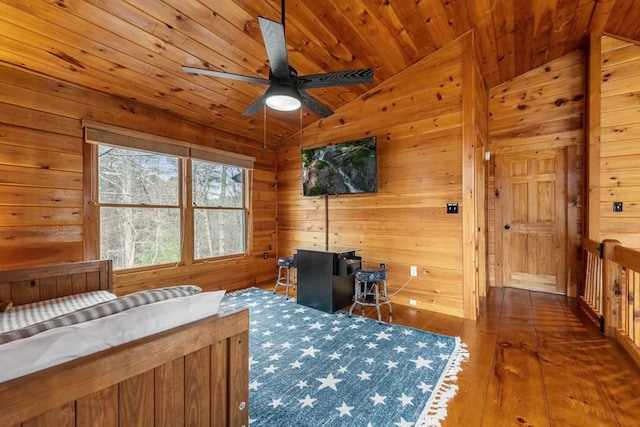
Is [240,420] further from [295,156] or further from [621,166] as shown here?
[621,166]

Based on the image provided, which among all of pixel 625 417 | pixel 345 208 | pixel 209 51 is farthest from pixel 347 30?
pixel 625 417

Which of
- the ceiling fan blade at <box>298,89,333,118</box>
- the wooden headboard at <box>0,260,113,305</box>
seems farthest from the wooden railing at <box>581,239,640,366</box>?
the wooden headboard at <box>0,260,113,305</box>

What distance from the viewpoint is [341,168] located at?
3.95m

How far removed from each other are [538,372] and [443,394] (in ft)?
2.68

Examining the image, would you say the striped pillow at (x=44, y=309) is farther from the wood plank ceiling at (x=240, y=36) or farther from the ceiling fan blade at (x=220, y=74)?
the wood plank ceiling at (x=240, y=36)

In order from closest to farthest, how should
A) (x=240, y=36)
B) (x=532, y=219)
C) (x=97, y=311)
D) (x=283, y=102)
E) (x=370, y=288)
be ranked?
(x=97, y=311) < (x=283, y=102) < (x=240, y=36) < (x=370, y=288) < (x=532, y=219)


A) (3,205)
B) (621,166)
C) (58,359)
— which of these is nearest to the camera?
(58,359)

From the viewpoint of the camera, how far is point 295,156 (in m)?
4.85

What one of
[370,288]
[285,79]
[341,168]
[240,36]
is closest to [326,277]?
[370,288]

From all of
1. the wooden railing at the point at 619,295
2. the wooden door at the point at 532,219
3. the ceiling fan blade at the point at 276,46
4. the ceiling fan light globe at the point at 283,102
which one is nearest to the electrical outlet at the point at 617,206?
the wooden door at the point at 532,219

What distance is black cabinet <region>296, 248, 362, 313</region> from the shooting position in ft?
10.7

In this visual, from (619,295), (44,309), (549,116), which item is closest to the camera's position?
(44,309)

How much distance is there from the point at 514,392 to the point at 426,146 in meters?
2.53

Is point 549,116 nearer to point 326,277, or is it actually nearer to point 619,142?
point 619,142
